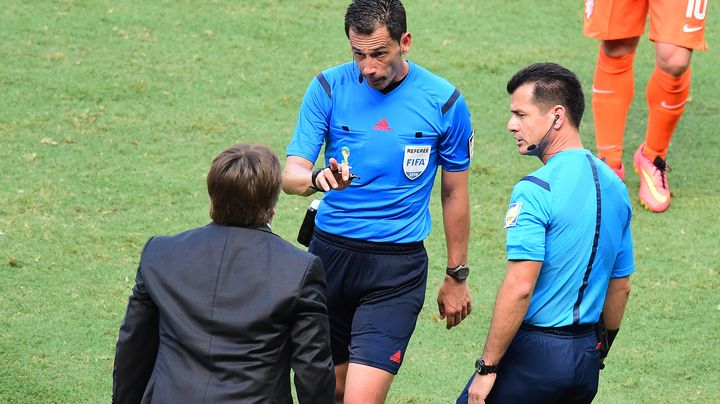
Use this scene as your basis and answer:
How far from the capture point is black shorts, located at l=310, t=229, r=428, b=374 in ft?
14.6

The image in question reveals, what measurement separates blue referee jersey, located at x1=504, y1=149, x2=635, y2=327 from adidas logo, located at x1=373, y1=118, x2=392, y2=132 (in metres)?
0.85

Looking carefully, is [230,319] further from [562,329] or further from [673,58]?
[673,58]

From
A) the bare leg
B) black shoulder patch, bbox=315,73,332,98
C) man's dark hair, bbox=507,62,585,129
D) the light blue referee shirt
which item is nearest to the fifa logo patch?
the light blue referee shirt

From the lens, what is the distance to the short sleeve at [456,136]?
4.61m

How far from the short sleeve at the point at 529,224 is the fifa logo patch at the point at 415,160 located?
84cm

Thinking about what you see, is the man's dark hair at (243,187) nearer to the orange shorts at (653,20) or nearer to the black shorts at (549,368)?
the black shorts at (549,368)

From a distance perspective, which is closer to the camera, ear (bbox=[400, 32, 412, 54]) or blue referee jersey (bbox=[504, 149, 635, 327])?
blue referee jersey (bbox=[504, 149, 635, 327])

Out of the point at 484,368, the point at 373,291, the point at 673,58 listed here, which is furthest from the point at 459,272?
the point at 673,58

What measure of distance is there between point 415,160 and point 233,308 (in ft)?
4.77

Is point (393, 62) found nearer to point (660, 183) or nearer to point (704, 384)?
point (704, 384)

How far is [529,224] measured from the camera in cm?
374

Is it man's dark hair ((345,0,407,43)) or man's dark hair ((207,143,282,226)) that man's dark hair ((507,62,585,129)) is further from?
man's dark hair ((207,143,282,226))

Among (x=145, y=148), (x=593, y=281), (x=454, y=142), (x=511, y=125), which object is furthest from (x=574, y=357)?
(x=145, y=148)

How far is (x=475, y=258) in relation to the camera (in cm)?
692
